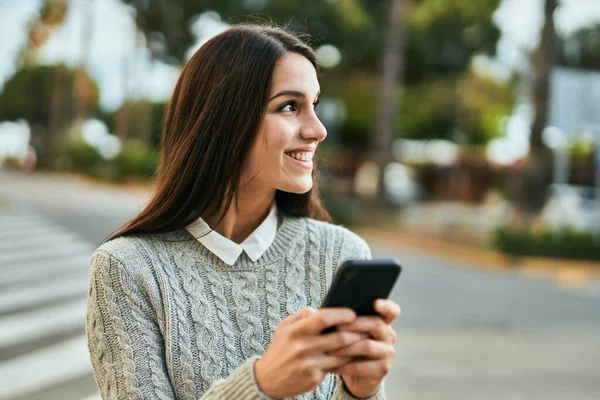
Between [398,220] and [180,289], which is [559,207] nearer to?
[398,220]

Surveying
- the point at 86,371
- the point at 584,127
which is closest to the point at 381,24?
the point at 584,127

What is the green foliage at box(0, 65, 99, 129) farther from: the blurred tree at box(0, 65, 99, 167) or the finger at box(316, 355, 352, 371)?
the finger at box(316, 355, 352, 371)

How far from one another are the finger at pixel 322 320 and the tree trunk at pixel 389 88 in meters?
19.9

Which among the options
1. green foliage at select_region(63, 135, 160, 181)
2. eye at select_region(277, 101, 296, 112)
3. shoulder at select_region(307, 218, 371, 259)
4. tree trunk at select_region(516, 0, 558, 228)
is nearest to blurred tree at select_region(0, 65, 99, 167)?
green foliage at select_region(63, 135, 160, 181)

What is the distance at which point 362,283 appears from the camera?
142 cm

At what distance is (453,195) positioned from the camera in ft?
129

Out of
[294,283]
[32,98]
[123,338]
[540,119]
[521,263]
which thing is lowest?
[521,263]

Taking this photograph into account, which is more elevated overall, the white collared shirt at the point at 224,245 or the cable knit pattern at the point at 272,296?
the white collared shirt at the point at 224,245

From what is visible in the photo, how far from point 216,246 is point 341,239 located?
14.0 inches

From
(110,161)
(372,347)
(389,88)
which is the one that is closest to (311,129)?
(372,347)

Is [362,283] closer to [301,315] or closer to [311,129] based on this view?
[301,315]

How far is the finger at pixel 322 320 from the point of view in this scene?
1391mm

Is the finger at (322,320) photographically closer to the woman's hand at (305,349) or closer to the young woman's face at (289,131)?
the woman's hand at (305,349)

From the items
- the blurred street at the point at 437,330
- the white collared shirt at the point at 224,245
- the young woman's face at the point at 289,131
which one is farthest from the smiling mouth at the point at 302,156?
the blurred street at the point at 437,330
